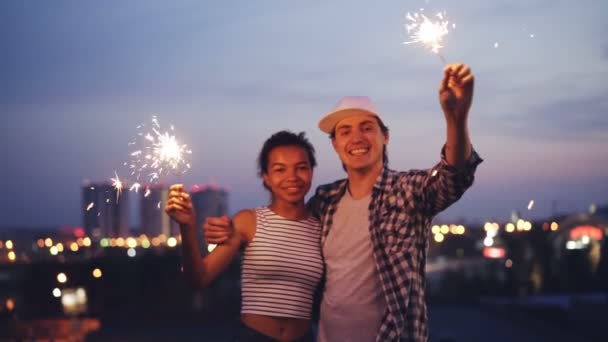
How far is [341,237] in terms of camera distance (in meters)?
4.30

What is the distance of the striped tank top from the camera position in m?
4.27

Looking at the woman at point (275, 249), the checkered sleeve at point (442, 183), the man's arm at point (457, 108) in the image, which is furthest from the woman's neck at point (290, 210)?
the man's arm at point (457, 108)

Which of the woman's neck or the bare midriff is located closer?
the bare midriff

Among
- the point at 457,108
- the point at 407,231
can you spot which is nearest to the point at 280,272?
the point at 407,231

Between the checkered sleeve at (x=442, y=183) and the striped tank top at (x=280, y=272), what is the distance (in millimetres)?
636

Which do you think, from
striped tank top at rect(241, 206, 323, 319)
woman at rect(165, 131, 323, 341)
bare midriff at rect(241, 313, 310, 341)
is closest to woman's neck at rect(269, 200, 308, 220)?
woman at rect(165, 131, 323, 341)

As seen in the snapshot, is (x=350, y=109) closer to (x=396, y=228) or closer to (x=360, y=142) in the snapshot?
(x=360, y=142)

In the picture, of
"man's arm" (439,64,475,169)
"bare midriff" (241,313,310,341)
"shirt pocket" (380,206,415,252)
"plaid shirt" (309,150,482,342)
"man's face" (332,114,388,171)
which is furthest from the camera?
"man's face" (332,114,388,171)

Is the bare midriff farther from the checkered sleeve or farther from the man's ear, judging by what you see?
the checkered sleeve

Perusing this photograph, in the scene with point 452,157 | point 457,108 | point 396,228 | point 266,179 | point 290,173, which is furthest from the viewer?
point 266,179

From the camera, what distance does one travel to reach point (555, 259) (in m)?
35.1

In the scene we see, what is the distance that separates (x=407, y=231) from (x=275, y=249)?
2.24ft

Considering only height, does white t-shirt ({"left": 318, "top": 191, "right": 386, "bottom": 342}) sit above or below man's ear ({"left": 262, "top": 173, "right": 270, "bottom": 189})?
below

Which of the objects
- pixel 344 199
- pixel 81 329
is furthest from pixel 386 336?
pixel 81 329
